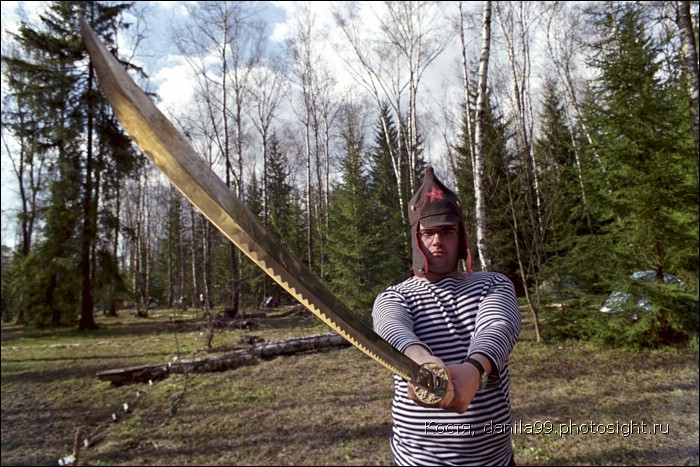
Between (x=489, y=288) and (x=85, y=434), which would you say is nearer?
(x=489, y=288)

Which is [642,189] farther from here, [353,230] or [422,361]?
[422,361]

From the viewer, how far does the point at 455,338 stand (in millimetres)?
1142

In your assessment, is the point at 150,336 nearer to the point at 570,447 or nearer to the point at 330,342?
the point at 330,342

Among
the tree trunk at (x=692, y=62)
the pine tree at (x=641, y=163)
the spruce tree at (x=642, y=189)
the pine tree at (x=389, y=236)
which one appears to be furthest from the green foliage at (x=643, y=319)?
the pine tree at (x=389, y=236)

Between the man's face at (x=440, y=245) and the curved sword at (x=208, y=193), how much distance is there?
40cm

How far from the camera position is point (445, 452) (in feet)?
3.89

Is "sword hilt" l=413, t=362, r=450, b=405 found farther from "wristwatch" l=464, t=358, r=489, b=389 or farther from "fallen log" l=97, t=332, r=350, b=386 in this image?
"fallen log" l=97, t=332, r=350, b=386

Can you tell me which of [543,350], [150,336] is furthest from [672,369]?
[150,336]

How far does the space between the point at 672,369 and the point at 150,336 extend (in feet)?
48.7

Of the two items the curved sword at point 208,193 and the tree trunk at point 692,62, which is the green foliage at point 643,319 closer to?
the tree trunk at point 692,62

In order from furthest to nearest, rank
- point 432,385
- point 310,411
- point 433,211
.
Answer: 1. point 310,411
2. point 433,211
3. point 432,385

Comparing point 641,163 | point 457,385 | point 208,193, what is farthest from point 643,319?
point 208,193

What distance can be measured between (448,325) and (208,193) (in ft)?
2.84

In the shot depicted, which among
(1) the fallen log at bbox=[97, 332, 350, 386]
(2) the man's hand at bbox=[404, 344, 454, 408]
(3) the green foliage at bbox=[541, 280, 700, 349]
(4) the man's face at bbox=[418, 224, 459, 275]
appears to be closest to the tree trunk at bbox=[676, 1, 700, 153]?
(3) the green foliage at bbox=[541, 280, 700, 349]
